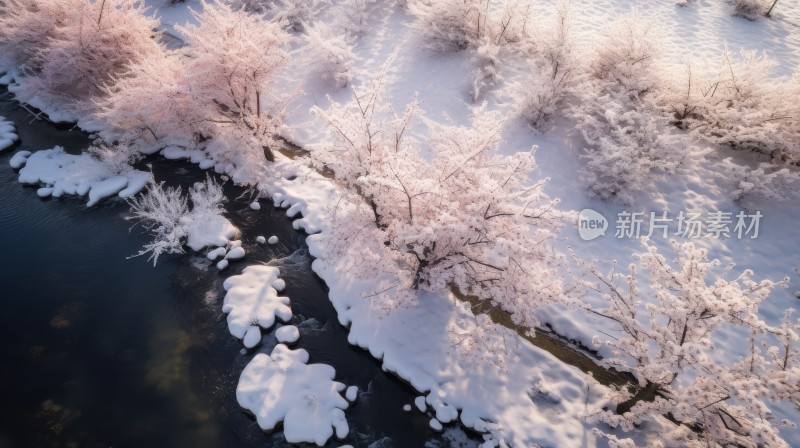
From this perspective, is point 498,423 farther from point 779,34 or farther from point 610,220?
point 779,34

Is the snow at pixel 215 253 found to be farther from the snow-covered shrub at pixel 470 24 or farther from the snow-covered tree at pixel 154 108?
the snow-covered shrub at pixel 470 24

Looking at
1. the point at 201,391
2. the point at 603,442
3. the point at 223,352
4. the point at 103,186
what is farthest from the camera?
the point at 103,186

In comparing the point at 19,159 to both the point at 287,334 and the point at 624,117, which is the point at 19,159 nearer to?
the point at 287,334

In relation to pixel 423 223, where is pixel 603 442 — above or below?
below

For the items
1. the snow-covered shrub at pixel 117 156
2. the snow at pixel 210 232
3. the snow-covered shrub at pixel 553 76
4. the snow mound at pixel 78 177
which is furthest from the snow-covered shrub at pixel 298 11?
the snow at pixel 210 232

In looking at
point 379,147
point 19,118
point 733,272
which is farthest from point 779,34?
point 19,118

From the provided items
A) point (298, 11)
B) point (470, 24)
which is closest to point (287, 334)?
point (470, 24)

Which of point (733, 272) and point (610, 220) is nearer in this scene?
point (733, 272)
